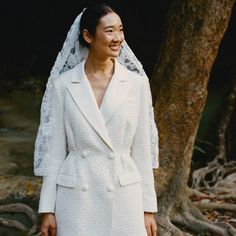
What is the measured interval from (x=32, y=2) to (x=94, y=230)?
851cm

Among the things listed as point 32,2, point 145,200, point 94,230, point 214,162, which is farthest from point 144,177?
point 32,2

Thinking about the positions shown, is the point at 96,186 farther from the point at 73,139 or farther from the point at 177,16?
the point at 177,16

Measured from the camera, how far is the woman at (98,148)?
207cm

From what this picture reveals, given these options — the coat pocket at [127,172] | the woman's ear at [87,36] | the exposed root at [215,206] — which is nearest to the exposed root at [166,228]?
the exposed root at [215,206]

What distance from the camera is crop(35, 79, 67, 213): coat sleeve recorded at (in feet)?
6.83

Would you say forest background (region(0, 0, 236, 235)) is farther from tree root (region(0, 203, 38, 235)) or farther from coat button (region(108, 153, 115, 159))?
coat button (region(108, 153, 115, 159))

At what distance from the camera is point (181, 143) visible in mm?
3502

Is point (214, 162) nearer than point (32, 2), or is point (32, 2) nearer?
point (214, 162)

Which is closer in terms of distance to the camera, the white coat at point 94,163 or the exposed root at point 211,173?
the white coat at point 94,163

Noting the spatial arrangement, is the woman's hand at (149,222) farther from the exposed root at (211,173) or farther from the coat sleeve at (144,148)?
the exposed root at (211,173)

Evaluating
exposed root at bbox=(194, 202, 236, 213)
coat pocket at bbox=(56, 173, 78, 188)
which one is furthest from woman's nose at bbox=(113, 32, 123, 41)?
exposed root at bbox=(194, 202, 236, 213)

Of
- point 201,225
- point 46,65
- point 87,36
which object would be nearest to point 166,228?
point 201,225

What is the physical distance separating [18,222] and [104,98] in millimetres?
2028

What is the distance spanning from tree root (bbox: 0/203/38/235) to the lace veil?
1667 mm
